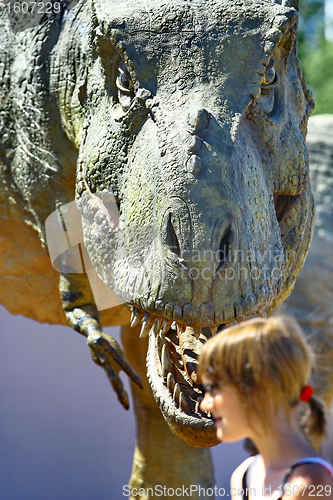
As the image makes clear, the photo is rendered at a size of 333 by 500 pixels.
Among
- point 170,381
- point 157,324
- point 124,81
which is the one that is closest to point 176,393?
point 170,381

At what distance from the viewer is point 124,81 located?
1.60 m

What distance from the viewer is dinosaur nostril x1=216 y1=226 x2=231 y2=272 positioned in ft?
4.30

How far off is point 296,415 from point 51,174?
114 centimetres

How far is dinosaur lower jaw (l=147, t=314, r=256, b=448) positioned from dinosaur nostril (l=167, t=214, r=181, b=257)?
18 centimetres

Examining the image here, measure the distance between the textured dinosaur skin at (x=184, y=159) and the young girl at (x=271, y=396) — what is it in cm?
18

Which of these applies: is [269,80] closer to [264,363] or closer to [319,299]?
[264,363]

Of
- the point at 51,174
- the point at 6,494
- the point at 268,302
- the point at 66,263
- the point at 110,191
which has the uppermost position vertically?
the point at 51,174

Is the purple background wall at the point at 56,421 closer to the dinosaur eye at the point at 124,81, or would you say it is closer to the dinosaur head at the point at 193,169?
the dinosaur head at the point at 193,169

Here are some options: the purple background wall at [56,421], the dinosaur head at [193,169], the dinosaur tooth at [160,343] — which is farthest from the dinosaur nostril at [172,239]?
the purple background wall at [56,421]

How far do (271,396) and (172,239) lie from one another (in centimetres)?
39

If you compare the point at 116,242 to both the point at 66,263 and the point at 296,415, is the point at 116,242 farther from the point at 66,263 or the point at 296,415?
the point at 296,415

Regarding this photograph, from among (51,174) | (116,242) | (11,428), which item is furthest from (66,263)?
(11,428)

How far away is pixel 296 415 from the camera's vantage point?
46.5 inches

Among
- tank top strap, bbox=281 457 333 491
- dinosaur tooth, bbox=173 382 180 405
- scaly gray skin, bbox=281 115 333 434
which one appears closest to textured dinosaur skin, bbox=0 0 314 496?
dinosaur tooth, bbox=173 382 180 405
